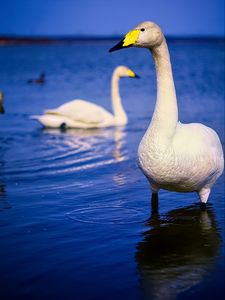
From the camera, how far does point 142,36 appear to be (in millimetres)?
5625

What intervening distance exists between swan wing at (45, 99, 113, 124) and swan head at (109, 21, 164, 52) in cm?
789

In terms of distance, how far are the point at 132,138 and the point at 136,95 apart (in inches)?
363

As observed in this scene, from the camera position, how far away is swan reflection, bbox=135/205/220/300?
4.64 metres

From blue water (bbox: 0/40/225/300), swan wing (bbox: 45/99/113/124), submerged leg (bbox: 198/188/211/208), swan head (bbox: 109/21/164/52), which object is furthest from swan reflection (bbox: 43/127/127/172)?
swan head (bbox: 109/21/164/52)

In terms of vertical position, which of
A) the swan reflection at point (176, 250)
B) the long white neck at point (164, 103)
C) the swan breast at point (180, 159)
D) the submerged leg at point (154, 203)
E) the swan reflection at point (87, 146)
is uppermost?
the long white neck at point (164, 103)

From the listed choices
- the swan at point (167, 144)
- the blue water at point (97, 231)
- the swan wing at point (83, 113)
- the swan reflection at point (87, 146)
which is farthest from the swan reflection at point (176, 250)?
the swan wing at point (83, 113)

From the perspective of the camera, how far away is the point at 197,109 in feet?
54.0

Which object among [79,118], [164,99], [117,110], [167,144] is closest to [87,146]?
[79,118]

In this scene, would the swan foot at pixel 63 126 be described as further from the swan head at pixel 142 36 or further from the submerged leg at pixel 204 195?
the swan head at pixel 142 36

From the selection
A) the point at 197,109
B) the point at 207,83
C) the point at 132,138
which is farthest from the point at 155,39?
the point at 207,83

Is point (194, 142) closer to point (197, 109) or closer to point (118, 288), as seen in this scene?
point (118, 288)

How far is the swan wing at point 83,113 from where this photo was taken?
13625 millimetres

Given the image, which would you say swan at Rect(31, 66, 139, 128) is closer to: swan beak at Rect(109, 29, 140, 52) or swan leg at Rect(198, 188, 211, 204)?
swan leg at Rect(198, 188, 211, 204)

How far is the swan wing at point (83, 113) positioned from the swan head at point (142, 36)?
7888 mm
